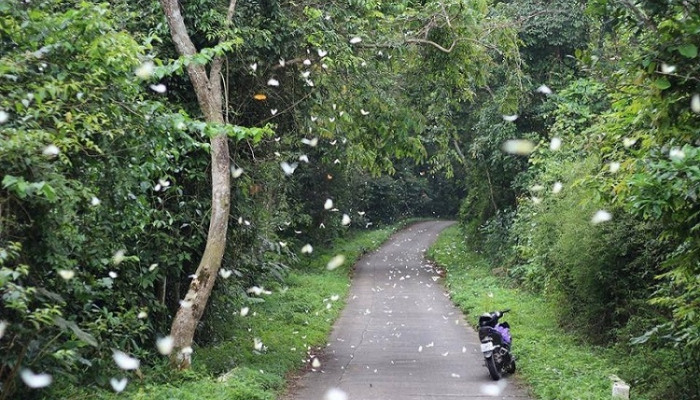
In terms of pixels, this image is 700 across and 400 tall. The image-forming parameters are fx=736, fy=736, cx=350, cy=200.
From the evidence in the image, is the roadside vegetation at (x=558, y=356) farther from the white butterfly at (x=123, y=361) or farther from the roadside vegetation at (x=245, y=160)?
the white butterfly at (x=123, y=361)

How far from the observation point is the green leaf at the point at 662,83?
535 cm

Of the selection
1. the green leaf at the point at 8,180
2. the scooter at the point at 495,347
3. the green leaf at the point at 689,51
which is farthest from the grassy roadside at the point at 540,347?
the green leaf at the point at 8,180

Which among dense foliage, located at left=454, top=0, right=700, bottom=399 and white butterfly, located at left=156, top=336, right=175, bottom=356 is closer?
dense foliage, located at left=454, top=0, right=700, bottom=399

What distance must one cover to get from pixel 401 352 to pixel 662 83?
7.01 m

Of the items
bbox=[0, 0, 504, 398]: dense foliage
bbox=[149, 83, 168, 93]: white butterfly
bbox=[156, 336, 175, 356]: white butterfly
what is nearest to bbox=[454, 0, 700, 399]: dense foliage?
bbox=[0, 0, 504, 398]: dense foliage

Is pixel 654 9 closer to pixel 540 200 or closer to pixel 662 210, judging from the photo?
pixel 662 210

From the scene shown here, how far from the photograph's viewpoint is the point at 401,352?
1144cm

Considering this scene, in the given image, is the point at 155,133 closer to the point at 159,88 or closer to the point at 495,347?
the point at 159,88

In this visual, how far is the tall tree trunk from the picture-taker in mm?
8297

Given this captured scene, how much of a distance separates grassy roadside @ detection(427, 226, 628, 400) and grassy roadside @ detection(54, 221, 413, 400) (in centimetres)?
306

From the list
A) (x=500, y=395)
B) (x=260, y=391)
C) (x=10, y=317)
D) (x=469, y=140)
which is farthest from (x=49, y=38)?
(x=469, y=140)

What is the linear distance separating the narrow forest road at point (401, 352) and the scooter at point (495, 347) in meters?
0.22

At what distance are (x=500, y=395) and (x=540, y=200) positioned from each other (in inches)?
271

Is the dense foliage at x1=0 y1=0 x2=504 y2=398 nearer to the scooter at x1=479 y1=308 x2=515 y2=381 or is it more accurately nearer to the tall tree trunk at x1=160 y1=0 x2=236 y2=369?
the tall tree trunk at x1=160 y1=0 x2=236 y2=369
